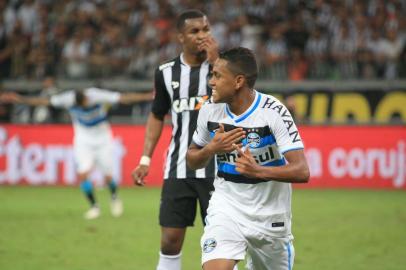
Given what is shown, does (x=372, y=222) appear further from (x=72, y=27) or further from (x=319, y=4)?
(x=72, y=27)

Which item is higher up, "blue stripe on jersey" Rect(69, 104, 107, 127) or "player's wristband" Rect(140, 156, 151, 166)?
"player's wristband" Rect(140, 156, 151, 166)

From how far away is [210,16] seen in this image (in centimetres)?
2102

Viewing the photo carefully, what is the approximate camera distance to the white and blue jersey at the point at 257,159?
589 centimetres

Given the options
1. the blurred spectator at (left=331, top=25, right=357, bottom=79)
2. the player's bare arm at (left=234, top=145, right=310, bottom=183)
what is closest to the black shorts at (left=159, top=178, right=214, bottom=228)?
the player's bare arm at (left=234, top=145, right=310, bottom=183)

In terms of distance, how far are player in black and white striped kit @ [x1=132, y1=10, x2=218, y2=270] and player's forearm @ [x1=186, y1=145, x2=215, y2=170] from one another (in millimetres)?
1129

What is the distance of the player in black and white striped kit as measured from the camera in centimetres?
717

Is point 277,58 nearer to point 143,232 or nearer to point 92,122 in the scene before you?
point 92,122

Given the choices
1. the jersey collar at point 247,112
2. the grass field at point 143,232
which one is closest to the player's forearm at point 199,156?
the jersey collar at point 247,112

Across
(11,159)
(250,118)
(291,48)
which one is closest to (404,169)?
(291,48)

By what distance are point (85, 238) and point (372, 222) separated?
4.88 meters

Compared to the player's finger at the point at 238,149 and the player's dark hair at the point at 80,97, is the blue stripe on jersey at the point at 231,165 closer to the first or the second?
the player's finger at the point at 238,149

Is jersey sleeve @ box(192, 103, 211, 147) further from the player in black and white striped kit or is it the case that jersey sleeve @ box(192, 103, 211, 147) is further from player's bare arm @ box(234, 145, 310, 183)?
the player in black and white striped kit

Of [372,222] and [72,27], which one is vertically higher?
[72,27]

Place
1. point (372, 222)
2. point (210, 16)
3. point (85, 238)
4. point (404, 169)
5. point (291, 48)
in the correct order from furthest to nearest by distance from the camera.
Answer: point (210, 16), point (291, 48), point (404, 169), point (372, 222), point (85, 238)
